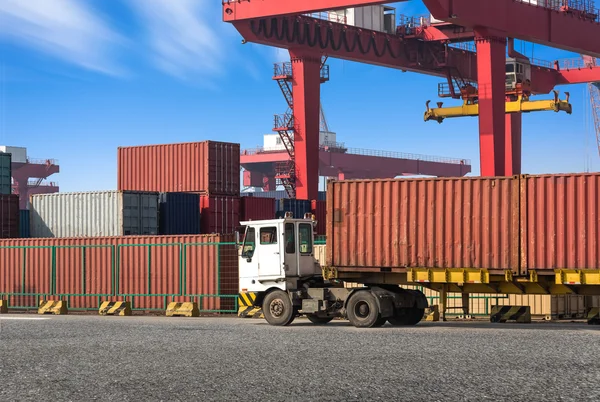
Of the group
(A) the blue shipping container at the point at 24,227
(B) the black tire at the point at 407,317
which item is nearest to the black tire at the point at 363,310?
(B) the black tire at the point at 407,317

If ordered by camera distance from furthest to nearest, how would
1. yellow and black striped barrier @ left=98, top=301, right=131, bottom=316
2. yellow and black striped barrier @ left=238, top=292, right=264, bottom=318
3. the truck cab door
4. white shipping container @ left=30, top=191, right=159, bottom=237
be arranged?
white shipping container @ left=30, top=191, right=159, bottom=237, yellow and black striped barrier @ left=98, top=301, right=131, bottom=316, yellow and black striped barrier @ left=238, top=292, right=264, bottom=318, the truck cab door

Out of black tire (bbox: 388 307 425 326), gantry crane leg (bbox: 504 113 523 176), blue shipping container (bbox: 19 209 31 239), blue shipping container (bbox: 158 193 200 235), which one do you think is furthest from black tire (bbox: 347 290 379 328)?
gantry crane leg (bbox: 504 113 523 176)

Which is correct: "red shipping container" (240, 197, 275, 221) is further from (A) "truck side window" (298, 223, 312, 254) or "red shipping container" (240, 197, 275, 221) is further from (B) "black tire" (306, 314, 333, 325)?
(A) "truck side window" (298, 223, 312, 254)

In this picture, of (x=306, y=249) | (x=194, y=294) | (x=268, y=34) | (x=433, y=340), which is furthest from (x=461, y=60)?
(x=433, y=340)

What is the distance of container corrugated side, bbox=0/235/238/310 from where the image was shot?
2683 cm

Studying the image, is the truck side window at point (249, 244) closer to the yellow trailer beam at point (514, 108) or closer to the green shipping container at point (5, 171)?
the green shipping container at point (5, 171)

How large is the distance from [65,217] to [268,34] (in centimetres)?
1579

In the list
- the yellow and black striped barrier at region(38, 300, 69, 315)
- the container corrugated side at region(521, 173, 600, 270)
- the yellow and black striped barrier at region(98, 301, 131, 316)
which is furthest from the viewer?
the yellow and black striped barrier at region(38, 300, 69, 315)

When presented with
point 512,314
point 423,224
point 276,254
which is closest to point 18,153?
point 276,254

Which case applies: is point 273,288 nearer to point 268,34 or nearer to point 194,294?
point 194,294

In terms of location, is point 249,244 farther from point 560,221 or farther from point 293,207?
point 293,207

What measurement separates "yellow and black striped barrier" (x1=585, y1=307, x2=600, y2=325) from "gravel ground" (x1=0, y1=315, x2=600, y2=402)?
336 centimetres

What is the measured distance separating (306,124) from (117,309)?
24.4 m

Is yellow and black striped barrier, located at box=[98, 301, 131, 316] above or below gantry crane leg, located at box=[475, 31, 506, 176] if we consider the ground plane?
below
